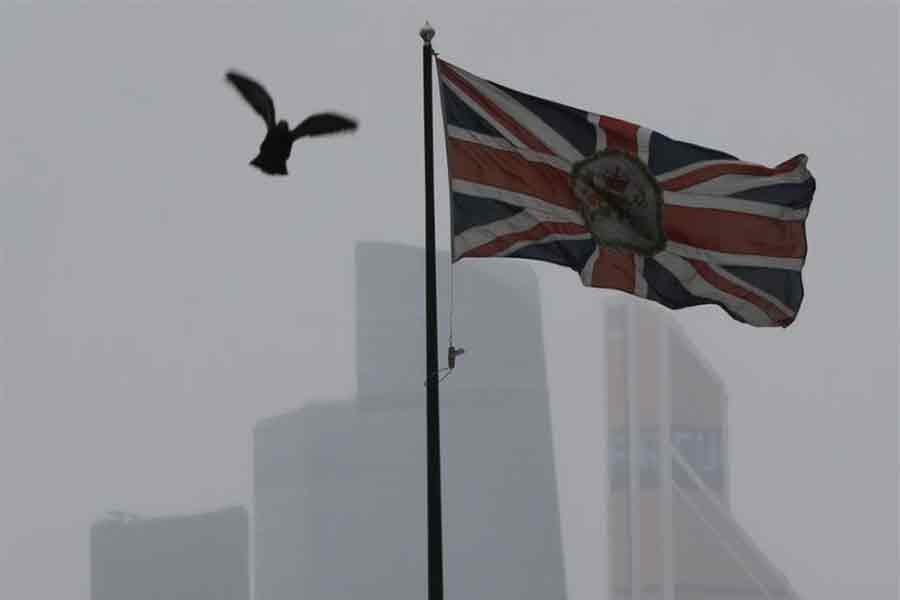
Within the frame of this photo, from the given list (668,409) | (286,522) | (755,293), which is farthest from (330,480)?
(755,293)

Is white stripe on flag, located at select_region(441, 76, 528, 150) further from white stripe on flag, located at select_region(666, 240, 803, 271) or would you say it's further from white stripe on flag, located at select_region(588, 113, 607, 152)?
white stripe on flag, located at select_region(666, 240, 803, 271)

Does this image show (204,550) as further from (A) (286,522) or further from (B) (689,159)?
(B) (689,159)

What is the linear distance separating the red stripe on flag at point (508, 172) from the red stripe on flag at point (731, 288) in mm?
1845

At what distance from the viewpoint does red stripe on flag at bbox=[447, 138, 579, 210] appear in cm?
2219

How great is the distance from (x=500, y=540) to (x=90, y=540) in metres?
40.2

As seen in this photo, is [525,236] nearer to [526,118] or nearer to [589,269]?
[589,269]

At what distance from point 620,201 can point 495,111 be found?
1.88 m

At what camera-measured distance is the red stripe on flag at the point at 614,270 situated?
23078mm

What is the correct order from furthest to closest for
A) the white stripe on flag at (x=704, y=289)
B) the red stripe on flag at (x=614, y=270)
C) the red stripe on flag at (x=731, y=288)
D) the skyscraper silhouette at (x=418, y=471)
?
1. the skyscraper silhouette at (x=418, y=471)
2. the red stripe on flag at (x=731, y=288)
3. the white stripe on flag at (x=704, y=289)
4. the red stripe on flag at (x=614, y=270)

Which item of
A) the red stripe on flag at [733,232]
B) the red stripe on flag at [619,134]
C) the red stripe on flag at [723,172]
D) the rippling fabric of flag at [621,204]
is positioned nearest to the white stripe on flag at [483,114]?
the rippling fabric of flag at [621,204]

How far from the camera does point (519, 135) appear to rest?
883 inches

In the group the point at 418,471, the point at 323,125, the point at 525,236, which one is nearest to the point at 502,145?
the point at 525,236

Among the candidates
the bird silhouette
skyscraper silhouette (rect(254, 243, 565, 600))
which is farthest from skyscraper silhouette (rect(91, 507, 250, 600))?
the bird silhouette

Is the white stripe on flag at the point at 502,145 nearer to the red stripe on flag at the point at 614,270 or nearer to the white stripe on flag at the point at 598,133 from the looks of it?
the white stripe on flag at the point at 598,133
